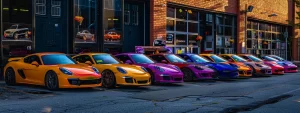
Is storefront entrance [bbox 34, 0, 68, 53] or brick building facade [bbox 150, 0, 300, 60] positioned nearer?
storefront entrance [bbox 34, 0, 68, 53]

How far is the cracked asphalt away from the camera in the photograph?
30.7 feet

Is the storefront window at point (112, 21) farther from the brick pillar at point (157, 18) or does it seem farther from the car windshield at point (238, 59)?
the car windshield at point (238, 59)

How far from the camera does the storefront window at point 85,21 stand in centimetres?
2289

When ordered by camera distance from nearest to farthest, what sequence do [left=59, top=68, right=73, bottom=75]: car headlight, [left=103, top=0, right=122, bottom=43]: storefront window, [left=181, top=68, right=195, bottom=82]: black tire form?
[left=59, top=68, right=73, bottom=75]: car headlight
[left=181, top=68, right=195, bottom=82]: black tire
[left=103, top=0, right=122, bottom=43]: storefront window

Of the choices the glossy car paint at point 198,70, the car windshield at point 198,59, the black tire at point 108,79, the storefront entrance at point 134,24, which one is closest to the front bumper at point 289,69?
the car windshield at point 198,59

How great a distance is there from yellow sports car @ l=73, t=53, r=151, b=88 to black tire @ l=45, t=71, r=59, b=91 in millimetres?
2059

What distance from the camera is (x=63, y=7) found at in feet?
73.7

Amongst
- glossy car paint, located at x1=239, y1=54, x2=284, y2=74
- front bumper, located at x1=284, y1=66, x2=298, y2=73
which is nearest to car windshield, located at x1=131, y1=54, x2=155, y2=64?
glossy car paint, located at x1=239, y1=54, x2=284, y2=74

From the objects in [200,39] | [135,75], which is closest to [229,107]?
[135,75]

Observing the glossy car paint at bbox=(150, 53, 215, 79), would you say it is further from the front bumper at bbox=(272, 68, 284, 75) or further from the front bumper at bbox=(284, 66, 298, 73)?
the front bumper at bbox=(284, 66, 298, 73)

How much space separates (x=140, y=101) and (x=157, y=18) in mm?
16636

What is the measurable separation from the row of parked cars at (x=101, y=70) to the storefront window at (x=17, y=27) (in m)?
4.42

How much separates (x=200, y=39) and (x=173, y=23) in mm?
3731

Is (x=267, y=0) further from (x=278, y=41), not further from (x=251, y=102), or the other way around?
(x=251, y=102)
